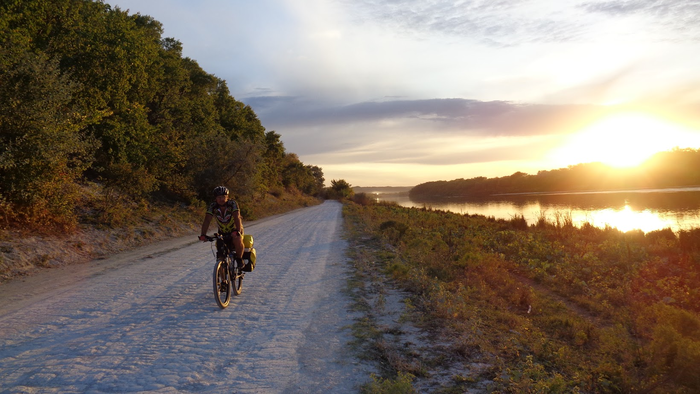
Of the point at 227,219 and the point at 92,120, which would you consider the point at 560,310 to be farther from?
the point at 92,120

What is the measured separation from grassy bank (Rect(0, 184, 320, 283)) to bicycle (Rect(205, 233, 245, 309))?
600 cm

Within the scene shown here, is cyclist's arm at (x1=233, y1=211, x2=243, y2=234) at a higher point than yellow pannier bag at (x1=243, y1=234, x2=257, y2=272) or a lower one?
higher

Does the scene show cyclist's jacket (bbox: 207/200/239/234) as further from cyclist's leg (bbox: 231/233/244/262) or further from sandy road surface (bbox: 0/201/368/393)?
sandy road surface (bbox: 0/201/368/393)

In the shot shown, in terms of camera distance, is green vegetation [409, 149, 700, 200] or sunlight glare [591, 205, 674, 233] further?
green vegetation [409, 149, 700, 200]

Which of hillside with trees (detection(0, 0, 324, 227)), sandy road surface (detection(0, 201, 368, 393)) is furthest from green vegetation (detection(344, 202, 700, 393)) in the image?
hillside with trees (detection(0, 0, 324, 227))

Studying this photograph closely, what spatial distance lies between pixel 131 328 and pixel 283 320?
7.28 feet

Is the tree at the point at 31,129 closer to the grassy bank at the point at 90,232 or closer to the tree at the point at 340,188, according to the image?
the grassy bank at the point at 90,232

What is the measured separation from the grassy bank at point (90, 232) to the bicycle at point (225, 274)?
6001 millimetres

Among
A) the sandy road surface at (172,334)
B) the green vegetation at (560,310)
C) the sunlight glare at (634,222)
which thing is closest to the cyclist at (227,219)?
the sandy road surface at (172,334)

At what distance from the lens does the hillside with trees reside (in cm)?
1155

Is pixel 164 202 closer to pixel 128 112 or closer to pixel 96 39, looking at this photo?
pixel 128 112

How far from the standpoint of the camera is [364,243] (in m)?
15.8

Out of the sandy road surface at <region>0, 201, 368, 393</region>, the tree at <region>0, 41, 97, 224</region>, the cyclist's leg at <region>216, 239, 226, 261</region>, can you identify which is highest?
the tree at <region>0, 41, 97, 224</region>

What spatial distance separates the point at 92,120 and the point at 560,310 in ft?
55.9
